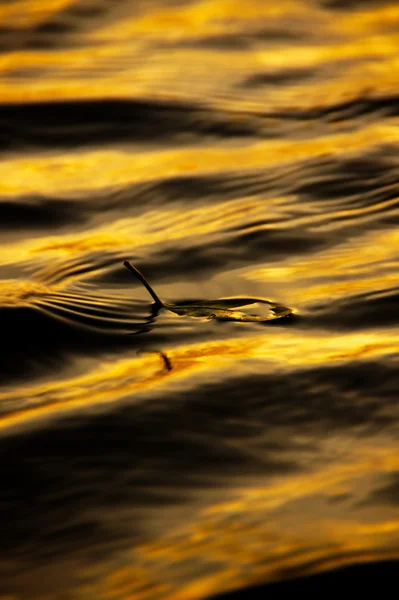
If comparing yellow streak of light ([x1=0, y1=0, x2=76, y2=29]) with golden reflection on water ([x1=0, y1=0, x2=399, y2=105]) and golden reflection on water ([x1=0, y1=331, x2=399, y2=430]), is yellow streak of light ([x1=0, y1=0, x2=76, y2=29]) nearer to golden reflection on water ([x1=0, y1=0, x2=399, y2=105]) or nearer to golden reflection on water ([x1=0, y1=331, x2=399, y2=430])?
golden reflection on water ([x1=0, y1=0, x2=399, y2=105])

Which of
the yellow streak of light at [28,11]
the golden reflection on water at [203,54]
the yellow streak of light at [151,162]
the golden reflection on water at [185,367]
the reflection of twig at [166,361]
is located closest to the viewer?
the golden reflection on water at [185,367]

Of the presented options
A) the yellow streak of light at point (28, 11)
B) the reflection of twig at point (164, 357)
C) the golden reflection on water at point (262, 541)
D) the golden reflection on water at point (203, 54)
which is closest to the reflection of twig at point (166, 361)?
the reflection of twig at point (164, 357)

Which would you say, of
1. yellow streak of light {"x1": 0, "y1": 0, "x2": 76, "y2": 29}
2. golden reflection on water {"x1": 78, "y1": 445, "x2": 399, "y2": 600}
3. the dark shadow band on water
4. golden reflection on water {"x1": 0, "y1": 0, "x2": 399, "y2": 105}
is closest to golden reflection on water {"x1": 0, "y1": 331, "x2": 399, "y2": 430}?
golden reflection on water {"x1": 78, "y1": 445, "x2": 399, "y2": 600}

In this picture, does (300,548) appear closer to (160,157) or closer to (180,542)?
(180,542)

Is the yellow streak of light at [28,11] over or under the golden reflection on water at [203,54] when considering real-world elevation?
over

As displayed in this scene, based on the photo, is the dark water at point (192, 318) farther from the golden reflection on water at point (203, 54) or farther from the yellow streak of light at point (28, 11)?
the yellow streak of light at point (28, 11)

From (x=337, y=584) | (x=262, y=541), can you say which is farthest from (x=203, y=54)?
(x=337, y=584)

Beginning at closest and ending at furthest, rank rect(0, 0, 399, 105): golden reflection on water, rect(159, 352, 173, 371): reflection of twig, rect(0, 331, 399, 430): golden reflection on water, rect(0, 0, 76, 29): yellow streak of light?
rect(0, 331, 399, 430): golden reflection on water < rect(159, 352, 173, 371): reflection of twig < rect(0, 0, 399, 105): golden reflection on water < rect(0, 0, 76, 29): yellow streak of light

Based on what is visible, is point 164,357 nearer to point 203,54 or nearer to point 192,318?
point 192,318
